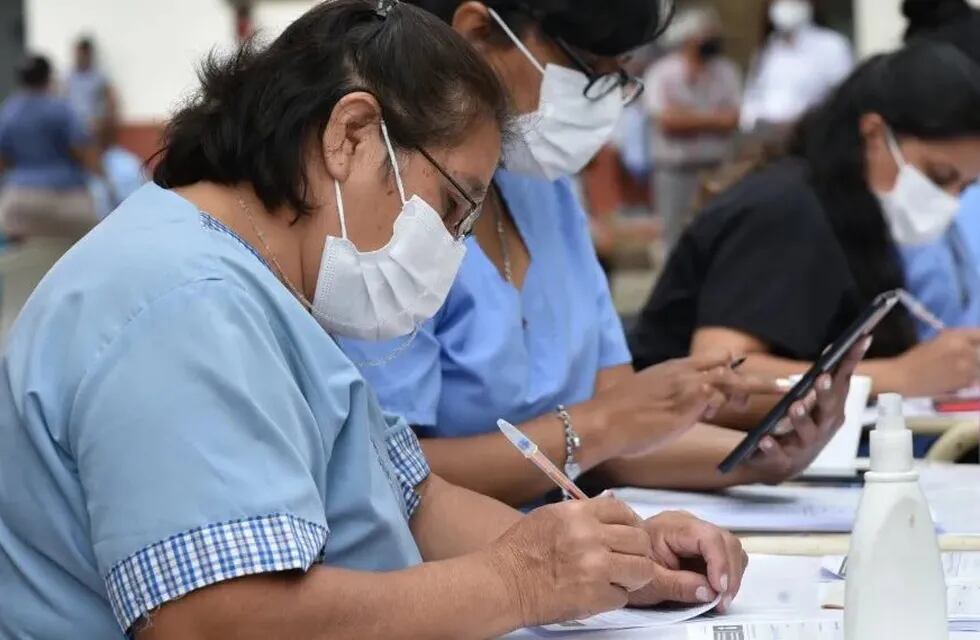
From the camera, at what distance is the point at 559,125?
7.54 feet

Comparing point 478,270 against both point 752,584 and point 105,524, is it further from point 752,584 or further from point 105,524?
point 105,524

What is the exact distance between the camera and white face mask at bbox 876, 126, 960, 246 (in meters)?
3.05

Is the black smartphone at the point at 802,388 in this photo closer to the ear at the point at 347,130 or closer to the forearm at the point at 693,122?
the ear at the point at 347,130

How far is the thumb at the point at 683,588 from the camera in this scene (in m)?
1.59

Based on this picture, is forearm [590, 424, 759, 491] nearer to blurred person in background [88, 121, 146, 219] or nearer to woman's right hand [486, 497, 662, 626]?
woman's right hand [486, 497, 662, 626]

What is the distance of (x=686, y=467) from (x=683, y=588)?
70cm

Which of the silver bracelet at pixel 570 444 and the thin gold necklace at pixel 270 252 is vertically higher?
the thin gold necklace at pixel 270 252

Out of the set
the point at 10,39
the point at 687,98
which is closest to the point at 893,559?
the point at 687,98

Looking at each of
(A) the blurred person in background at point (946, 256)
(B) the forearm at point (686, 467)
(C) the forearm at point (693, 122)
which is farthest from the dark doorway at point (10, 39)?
(B) the forearm at point (686, 467)

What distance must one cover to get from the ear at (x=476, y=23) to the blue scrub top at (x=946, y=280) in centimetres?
126

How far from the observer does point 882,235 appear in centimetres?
299

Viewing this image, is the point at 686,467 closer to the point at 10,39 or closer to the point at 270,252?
the point at 270,252

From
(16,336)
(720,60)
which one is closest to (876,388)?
(16,336)

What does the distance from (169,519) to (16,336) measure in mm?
252
